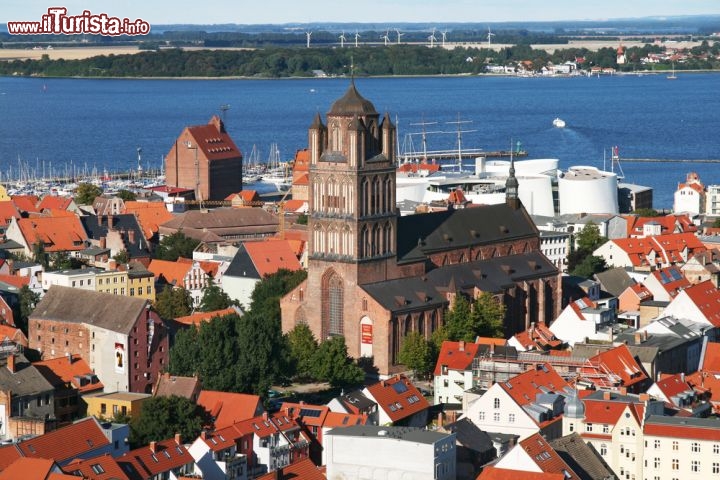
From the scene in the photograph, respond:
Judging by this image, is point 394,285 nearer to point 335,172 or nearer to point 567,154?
point 335,172

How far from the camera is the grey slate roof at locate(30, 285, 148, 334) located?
52656 mm

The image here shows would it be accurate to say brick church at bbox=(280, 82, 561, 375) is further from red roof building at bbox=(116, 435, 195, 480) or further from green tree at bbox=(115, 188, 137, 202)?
green tree at bbox=(115, 188, 137, 202)

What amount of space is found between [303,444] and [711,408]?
11073 mm

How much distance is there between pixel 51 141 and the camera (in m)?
161

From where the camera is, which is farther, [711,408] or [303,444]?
[711,408]

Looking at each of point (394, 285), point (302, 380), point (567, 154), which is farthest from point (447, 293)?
point (567, 154)

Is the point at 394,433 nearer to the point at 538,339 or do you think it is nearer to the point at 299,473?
the point at 299,473

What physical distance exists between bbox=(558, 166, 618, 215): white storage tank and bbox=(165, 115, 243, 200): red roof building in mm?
18626

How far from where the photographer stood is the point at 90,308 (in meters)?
54.1

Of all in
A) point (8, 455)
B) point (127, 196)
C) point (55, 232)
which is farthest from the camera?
point (127, 196)

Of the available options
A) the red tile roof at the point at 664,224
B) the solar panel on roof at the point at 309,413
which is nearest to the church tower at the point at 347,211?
the solar panel on roof at the point at 309,413

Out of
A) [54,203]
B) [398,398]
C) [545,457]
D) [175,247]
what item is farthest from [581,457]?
[54,203]

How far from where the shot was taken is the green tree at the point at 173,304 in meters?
61.9

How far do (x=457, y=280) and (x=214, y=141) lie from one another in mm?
41884
